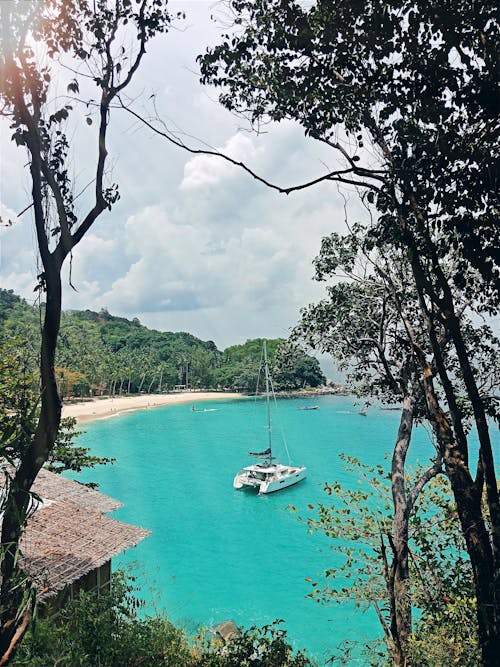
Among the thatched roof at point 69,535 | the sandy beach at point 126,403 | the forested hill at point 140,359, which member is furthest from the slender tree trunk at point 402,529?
the forested hill at point 140,359

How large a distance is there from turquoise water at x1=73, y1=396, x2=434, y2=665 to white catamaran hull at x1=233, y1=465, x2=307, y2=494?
0.38 metres

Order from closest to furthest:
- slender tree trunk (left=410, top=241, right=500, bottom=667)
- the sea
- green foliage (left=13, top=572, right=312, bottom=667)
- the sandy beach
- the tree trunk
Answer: slender tree trunk (left=410, top=241, right=500, bottom=667), the tree trunk, green foliage (left=13, top=572, right=312, bottom=667), the sea, the sandy beach

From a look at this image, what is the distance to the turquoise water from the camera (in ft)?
43.2

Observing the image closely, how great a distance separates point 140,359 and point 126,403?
10333mm

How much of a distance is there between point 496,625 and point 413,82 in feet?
10.2

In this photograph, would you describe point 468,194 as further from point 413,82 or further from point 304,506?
point 304,506

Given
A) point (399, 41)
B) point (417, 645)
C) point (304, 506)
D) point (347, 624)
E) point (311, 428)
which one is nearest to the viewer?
point (399, 41)

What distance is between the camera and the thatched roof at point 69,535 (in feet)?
22.1

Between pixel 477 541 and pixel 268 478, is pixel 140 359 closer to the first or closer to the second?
pixel 268 478

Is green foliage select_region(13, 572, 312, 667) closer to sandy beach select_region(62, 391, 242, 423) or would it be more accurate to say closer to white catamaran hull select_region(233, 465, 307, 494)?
white catamaran hull select_region(233, 465, 307, 494)

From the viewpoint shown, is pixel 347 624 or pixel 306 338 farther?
pixel 347 624

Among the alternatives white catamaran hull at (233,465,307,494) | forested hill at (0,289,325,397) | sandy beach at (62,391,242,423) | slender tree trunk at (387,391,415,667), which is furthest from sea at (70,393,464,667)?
forested hill at (0,289,325,397)

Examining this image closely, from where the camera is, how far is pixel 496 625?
2471 mm

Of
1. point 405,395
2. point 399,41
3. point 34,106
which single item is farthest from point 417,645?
point 34,106
